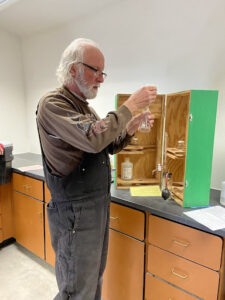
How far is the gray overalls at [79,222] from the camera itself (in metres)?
0.98

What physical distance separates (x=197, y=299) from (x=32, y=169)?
1595mm

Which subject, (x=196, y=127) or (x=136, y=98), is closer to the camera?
(x=136, y=98)

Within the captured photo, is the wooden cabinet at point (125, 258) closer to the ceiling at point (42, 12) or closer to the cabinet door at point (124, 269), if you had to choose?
the cabinet door at point (124, 269)

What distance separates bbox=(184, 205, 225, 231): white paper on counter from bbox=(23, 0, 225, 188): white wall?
437 mm

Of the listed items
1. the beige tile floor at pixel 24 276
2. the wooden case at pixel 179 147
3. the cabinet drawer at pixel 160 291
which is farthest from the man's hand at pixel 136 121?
the beige tile floor at pixel 24 276

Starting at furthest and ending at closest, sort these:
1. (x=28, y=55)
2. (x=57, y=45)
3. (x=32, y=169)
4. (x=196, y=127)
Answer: (x=28, y=55) → (x=57, y=45) → (x=32, y=169) → (x=196, y=127)

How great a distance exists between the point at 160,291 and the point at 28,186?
1341 mm

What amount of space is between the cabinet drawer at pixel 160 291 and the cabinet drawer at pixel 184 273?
0.03m

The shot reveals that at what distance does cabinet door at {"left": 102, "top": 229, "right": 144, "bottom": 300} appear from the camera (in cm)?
126

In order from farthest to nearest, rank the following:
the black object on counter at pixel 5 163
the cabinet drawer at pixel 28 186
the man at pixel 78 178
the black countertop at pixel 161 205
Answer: the black object on counter at pixel 5 163
the cabinet drawer at pixel 28 186
the black countertop at pixel 161 205
the man at pixel 78 178

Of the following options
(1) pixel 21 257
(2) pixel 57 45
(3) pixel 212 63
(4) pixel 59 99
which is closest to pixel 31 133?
(2) pixel 57 45

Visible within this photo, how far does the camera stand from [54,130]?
87 cm

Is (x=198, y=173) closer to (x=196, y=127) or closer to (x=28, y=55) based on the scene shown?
(x=196, y=127)

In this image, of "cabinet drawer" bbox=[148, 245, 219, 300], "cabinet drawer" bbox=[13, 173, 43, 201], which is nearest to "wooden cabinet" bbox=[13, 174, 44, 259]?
"cabinet drawer" bbox=[13, 173, 43, 201]
